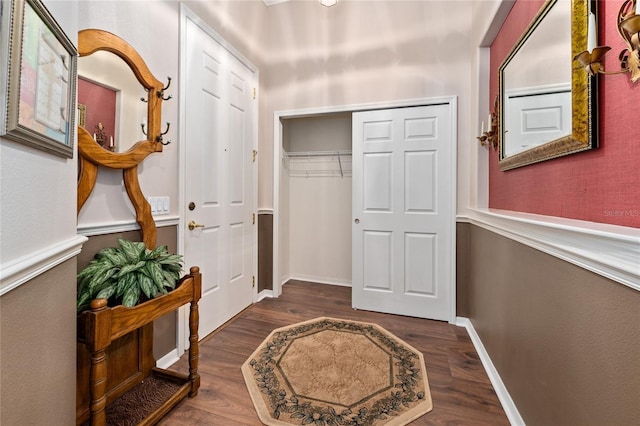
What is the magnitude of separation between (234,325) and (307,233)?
1598mm

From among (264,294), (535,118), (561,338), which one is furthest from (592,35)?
(264,294)

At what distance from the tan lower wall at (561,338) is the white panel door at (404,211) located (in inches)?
30.9

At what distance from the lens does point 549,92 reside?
49.9 inches

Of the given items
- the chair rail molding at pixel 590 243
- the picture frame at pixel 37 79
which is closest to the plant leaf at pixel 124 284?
the picture frame at pixel 37 79

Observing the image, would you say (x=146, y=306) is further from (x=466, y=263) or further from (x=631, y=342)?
(x=466, y=263)

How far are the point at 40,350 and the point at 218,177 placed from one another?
69.8 inches

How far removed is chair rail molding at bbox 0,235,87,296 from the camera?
0.64 meters

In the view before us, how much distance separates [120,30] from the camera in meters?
1.60

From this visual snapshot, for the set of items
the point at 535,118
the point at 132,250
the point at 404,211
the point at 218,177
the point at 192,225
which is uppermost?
the point at 535,118

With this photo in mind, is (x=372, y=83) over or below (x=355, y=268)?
over

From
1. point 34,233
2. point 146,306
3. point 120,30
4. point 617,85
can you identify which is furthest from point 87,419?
point 617,85

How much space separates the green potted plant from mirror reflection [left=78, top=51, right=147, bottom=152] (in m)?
0.56

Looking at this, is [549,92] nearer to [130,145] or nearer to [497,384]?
[497,384]

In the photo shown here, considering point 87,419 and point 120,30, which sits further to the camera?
point 120,30
